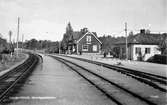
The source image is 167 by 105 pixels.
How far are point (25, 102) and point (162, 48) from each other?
97.7ft

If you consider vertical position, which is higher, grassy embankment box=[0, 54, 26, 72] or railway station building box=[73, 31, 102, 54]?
railway station building box=[73, 31, 102, 54]

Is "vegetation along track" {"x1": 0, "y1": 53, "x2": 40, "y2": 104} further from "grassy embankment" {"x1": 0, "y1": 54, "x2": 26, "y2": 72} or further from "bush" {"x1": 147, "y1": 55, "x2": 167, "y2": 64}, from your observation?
"bush" {"x1": 147, "y1": 55, "x2": 167, "y2": 64}

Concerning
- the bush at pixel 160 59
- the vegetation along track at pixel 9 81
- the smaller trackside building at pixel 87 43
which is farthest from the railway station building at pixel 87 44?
the vegetation along track at pixel 9 81

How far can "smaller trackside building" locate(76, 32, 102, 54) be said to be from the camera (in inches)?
2479

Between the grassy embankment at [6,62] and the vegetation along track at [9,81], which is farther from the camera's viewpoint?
the grassy embankment at [6,62]

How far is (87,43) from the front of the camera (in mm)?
63219

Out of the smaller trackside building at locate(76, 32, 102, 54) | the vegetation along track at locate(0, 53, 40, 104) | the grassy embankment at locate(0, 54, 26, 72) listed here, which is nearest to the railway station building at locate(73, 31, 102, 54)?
the smaller trackside building at locate(76, 32, 102, 54)

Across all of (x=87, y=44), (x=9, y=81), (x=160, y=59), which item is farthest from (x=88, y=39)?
(x=9, y=81)

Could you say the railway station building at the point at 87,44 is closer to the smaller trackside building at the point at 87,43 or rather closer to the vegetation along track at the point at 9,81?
the smaller trackside building at the point at 87,43

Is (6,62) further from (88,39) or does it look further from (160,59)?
(88,39)

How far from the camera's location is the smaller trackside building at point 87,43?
2479 inches

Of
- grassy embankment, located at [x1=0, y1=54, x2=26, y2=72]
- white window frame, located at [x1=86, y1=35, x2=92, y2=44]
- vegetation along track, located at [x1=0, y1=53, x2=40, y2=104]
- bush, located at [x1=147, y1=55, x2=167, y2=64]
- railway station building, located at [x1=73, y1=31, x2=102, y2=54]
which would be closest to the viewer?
vegetation along track, located at [x1=0, y1=53, x2=40, y2=104]

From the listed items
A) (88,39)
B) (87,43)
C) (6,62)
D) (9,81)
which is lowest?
(9,81)

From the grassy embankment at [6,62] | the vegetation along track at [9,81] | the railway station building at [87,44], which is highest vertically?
the railway station building at [87,44]
